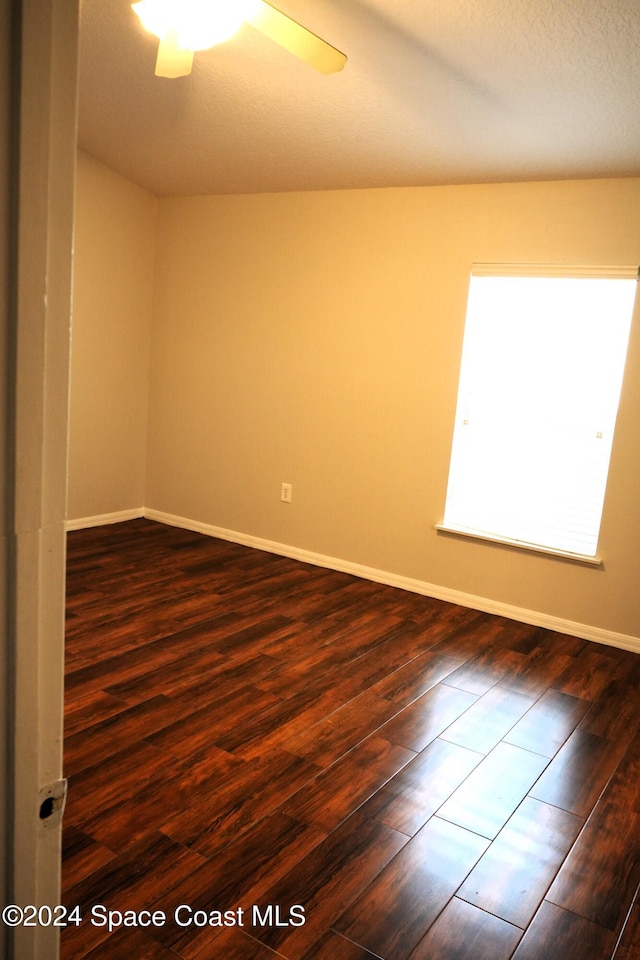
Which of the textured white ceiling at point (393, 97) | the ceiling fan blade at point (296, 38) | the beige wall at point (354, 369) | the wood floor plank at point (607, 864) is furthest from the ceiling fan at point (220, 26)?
the wood floor plank at point (607, 864)

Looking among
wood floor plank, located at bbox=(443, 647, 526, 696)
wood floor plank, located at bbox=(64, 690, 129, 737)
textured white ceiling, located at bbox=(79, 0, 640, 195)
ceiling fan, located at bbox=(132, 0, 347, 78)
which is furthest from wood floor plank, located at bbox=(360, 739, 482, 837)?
textured white ceiling, located at bbox=(79, 0, 640, 195)

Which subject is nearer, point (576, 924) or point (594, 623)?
point (576, 924)

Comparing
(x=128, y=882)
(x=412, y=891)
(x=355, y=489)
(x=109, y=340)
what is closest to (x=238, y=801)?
(x=128, y=882)

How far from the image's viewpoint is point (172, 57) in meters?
2.28

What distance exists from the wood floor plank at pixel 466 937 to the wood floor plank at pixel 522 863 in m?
0.03

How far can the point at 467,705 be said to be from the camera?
284 centimetres

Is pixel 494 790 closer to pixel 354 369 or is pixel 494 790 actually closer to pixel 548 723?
pixel 548 723

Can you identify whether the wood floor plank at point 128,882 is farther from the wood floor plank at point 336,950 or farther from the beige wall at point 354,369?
the beige wall at point 354,369

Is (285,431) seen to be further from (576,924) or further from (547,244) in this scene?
(576,924)

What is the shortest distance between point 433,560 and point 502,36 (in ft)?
8.57

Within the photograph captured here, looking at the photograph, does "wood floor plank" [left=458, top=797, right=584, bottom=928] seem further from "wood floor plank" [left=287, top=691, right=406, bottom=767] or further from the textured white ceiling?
the textured white ceiling

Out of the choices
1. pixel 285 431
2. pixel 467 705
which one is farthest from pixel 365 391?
pixel 467 705

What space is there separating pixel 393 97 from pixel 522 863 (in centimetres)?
273

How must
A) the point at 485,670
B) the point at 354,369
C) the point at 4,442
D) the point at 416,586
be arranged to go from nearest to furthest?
the point at 4,442
the point at 485,670
the point at 416,586
the point at 354,369
